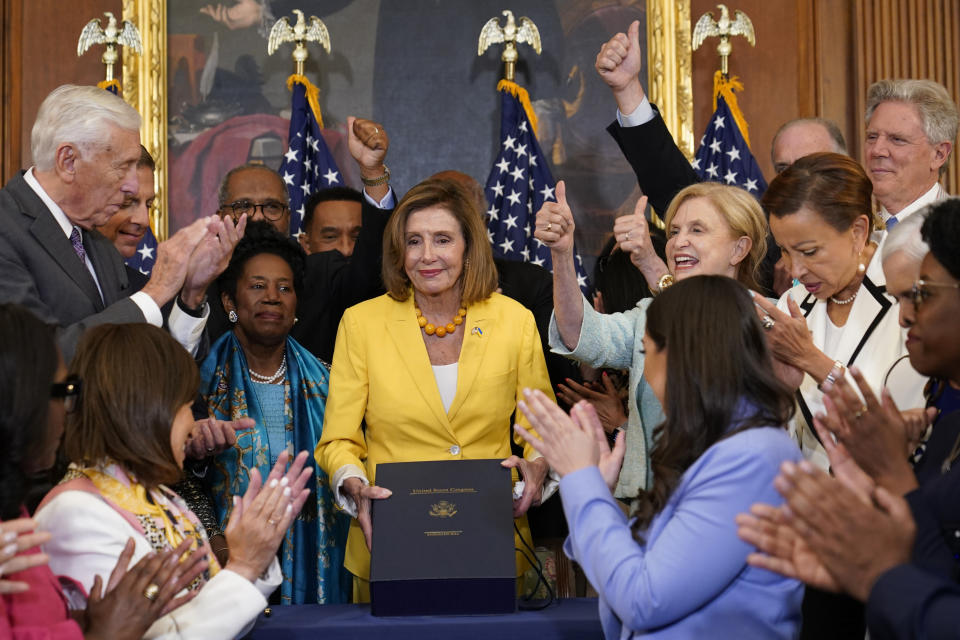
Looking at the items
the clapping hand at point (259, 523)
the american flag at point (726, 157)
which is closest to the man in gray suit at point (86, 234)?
the clapping hand at point (259, 523)

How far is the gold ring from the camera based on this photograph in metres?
2.17

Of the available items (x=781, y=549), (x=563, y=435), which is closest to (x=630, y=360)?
(x=563, y=435)

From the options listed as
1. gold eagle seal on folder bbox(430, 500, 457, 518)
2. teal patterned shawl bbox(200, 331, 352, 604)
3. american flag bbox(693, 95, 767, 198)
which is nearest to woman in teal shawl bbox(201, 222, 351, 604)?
teal patterned shawl bbox(200, 331, 352, 604)

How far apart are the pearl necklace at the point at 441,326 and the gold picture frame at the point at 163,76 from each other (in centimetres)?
298

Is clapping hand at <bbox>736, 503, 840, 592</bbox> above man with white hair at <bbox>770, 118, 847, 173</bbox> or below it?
below

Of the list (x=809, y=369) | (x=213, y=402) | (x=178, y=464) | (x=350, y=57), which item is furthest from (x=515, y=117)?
(x=178, y=464)

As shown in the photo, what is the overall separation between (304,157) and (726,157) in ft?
8.08

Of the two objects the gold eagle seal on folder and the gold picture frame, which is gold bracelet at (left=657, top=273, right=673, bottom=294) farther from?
the gold picture frame

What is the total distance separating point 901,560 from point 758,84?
5.12 m

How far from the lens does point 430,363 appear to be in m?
3.55

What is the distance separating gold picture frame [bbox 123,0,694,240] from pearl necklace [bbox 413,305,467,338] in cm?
298

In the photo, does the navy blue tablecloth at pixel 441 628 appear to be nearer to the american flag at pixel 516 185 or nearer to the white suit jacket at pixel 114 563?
the white suit jacket at pixel 114 563

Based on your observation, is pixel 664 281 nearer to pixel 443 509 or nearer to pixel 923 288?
pixel 443 509

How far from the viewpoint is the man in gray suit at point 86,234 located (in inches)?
130
